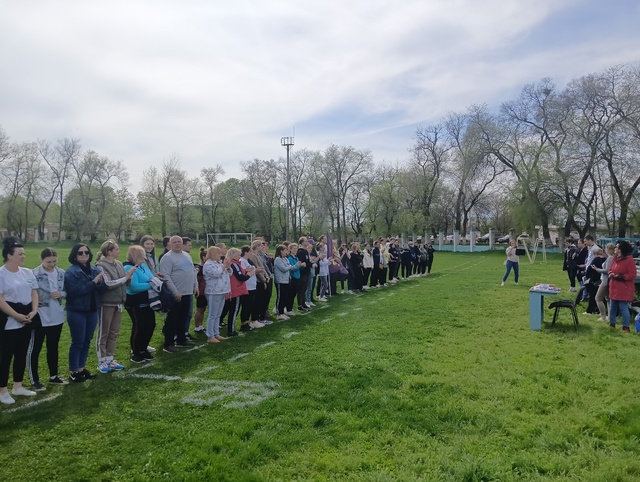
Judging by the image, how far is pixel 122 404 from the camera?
204 inches

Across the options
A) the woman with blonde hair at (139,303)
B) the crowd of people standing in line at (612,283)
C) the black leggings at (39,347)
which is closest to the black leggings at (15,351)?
the black leggings at (39,347)

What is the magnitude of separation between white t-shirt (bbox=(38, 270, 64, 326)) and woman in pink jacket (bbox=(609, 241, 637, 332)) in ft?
30.3

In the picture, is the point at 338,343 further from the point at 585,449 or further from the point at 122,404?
the point at 585,449

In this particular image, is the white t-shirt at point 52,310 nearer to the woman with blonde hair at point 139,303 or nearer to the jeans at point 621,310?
the woman with blonde hair at point 139,303

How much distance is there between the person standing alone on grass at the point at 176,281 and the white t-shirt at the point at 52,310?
187cm

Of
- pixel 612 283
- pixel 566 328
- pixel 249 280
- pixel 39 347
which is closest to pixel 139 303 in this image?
pixel 39 347

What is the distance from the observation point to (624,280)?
348 inches

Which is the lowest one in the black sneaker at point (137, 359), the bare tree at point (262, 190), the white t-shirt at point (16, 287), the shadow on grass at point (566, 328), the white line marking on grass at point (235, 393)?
the shadow on grass at point (566, 328)

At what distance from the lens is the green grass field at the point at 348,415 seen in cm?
376

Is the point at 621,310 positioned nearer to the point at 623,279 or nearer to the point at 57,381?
the point at 623,279

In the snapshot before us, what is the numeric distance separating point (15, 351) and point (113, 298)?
1.36 metres

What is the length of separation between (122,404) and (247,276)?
417 cm

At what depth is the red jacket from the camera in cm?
879

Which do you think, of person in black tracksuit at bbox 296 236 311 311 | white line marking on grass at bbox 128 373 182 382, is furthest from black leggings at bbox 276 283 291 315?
white line marking on grass at bbox 128 373 182 382
